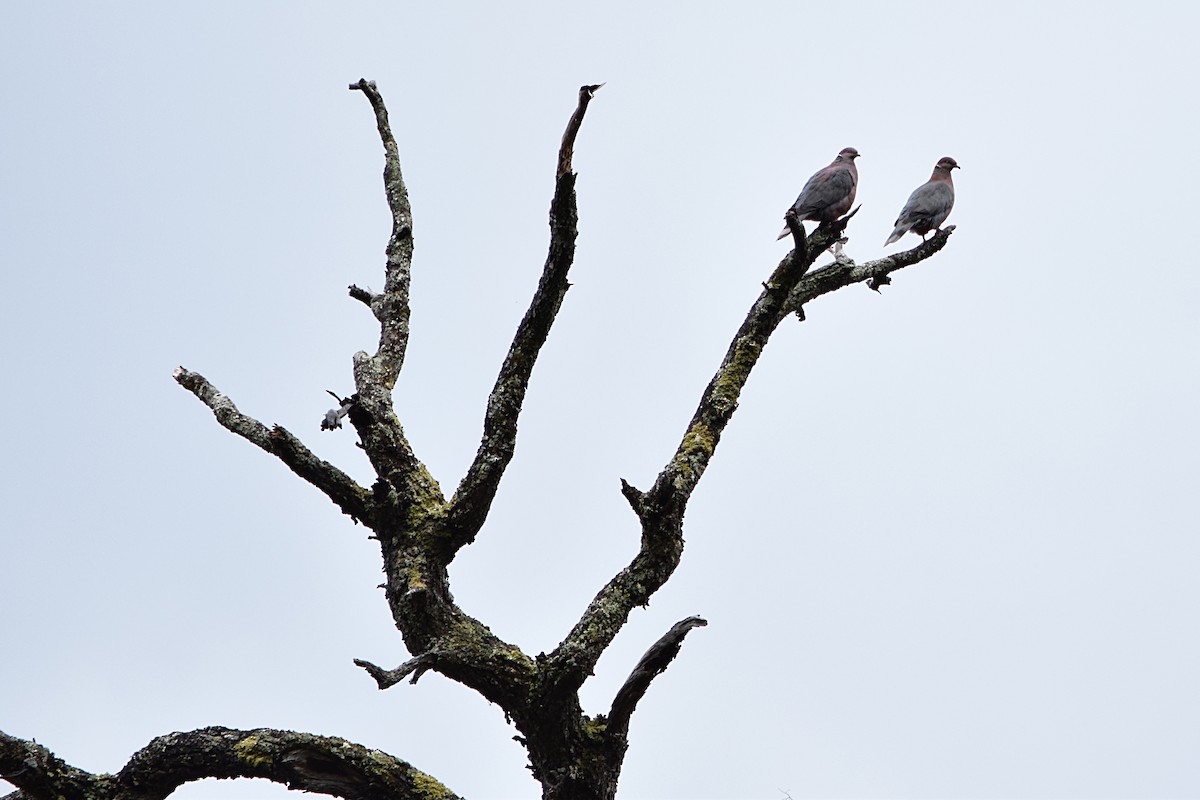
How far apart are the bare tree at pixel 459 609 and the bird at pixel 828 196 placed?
11.7 ft

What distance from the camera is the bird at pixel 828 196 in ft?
29.0

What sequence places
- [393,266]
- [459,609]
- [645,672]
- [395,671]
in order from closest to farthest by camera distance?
[395,671] < [645,672] < [459,609] < [393,266]

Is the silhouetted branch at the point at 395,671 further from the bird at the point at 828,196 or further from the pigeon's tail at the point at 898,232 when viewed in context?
the pigeon's tail at the point at 898,232

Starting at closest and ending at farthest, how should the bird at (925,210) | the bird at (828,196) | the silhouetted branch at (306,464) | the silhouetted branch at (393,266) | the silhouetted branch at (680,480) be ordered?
the silhouetted branch at (680,480) < the silhouetted branch at (306,464) < the silhouetted branch at (393,266) < the bird at (828,196) < the bird at (925,210)

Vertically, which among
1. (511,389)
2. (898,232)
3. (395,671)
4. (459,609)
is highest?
(898,232)

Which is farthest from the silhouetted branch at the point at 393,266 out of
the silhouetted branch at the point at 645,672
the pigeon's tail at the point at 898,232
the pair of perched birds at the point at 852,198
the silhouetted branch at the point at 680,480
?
the pigeon's tail at the point at 898,232

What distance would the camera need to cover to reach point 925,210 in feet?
33.2

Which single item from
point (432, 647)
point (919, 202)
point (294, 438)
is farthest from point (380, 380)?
point (919, 202)

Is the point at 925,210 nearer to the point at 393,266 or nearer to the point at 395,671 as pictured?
the point at 393,266

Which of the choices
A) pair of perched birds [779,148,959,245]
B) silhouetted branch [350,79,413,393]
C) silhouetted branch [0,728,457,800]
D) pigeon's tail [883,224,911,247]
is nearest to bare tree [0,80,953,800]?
silhouetted branch [0,728,457,800]

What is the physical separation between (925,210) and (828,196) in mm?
1664

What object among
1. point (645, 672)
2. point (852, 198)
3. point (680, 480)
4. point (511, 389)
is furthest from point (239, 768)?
point (852, 198)

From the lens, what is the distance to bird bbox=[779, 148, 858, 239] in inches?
348

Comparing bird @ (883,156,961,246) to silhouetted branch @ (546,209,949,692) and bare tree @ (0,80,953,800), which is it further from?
bare tree @ (0,80,953,800)
